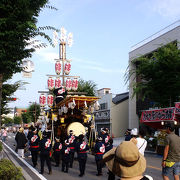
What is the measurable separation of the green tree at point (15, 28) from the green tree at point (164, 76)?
1446cm

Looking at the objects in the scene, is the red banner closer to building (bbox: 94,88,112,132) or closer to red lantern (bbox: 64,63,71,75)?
red lantern (bbox: 64,63,71,75)

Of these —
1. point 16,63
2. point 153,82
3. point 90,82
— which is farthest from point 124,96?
point 16,63

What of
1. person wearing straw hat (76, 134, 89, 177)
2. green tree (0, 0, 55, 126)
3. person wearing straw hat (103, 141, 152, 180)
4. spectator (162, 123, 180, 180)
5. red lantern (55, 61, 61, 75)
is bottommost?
person wearing straw hat (76, 134, 89, 177)

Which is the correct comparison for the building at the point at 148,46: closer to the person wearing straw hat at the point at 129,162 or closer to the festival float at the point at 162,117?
the festival float at the point at 162,117

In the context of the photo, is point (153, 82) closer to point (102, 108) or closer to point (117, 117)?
point (117, 117)

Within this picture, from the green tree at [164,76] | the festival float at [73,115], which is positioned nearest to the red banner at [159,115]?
the green tree at [164,76]

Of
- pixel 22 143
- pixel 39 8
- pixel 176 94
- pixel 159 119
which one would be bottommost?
pixel 22 143

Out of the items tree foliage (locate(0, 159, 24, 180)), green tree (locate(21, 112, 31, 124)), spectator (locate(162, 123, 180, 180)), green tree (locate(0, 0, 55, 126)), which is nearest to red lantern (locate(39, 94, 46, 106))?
green tree (locate(0, 0, 55, 126))

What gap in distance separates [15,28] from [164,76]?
51.1 ft

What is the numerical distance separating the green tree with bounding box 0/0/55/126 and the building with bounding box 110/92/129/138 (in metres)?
33.9

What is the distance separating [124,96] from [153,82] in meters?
21.4

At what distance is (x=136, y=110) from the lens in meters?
36.3

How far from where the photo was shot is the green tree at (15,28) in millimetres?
6848

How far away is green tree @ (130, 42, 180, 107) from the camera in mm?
20453
